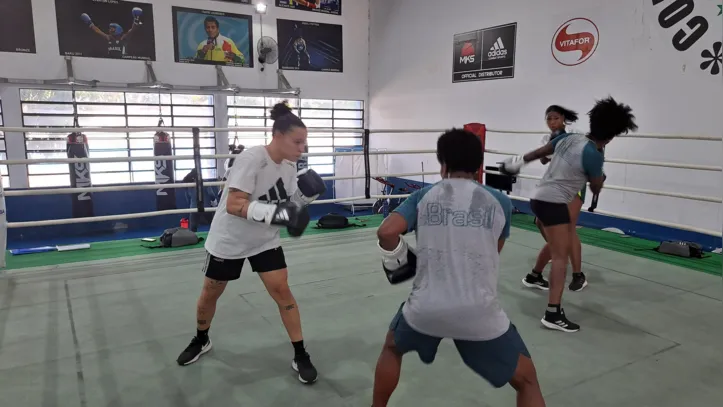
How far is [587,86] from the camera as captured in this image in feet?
Result: 21.2

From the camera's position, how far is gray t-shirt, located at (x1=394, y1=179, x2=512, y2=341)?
4.52ft

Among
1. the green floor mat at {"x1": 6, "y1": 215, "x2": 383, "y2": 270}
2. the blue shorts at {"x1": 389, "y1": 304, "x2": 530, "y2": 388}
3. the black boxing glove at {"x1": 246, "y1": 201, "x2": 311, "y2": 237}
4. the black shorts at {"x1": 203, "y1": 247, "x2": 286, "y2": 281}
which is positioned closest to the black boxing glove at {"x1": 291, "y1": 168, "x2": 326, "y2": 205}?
the black shorts at {"x1": 203, "y1": 247, "x2": 286, "y2": 281}

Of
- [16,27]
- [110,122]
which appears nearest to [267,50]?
[110,122]

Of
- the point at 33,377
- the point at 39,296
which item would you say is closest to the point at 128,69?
the point at 39,296

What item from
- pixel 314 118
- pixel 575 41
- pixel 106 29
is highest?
pixel 106 29

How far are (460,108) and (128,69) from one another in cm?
→ 615

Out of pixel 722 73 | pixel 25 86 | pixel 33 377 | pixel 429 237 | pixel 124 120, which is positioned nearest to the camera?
pixel 429 237

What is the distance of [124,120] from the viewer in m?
10.1

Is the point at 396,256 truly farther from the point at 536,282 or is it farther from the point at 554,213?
the point at 536,282

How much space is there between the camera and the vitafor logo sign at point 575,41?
633cm

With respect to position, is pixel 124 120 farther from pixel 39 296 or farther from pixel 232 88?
pixel 39 296

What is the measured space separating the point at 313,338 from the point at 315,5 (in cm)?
964

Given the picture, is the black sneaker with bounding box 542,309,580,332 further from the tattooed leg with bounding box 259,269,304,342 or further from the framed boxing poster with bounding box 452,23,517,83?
the framed boxing poster with bounding box 452,23,517,83

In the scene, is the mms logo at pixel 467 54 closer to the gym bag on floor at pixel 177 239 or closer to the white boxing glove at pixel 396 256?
the gym bag on floor at pixel 177 239
